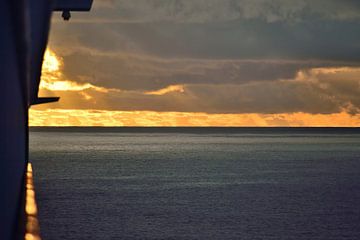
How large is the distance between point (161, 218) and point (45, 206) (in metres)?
10.5

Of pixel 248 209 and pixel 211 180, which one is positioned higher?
pixel 211 180

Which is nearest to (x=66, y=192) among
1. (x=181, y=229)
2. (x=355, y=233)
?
(x=181, y=229)

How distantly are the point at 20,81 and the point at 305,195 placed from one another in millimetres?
52434

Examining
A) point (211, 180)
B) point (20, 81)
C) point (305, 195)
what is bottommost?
point (20, 81)

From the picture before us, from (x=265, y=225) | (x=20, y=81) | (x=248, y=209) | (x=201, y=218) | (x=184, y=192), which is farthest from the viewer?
(x=184, y=192)

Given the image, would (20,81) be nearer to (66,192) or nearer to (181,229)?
(181,229)

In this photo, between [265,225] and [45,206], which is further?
[45,206]

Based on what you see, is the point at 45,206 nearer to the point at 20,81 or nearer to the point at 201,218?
the point at 201,218

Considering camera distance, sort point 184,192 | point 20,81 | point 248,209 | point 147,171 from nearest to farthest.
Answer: point 20,81, point 248,209, point 184,192, point 147,171

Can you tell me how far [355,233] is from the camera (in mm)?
37375

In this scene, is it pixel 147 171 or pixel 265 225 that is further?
pixel 147 171

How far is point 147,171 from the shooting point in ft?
308

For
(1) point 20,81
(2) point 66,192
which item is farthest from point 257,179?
(1) point 20,81

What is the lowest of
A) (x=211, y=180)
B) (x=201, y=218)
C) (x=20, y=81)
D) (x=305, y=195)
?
(x=20, y=81)
